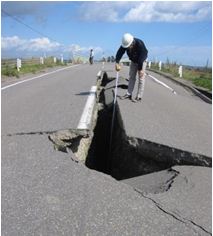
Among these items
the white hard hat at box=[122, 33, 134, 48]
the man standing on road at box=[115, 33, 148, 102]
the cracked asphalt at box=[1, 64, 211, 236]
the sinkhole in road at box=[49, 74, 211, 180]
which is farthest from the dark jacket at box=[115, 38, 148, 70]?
the cracked asphalt at box=[1, 64, 211, 236]

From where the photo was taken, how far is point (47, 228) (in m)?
3.77

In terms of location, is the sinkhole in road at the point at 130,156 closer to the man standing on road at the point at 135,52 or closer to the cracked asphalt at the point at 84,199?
the cracked asphalt at the point at 84,199

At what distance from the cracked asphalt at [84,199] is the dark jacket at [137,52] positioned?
390 centimetres

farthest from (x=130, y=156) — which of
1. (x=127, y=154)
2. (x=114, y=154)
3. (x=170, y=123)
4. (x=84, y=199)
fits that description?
(x=84, y=199)

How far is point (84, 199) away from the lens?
4.35 meters

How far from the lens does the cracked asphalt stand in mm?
3852

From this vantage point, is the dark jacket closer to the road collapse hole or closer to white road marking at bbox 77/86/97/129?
the road collapse hole

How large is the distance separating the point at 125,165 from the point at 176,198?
2.30m

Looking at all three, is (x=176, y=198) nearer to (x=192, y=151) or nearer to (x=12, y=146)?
(x=192, y=151)

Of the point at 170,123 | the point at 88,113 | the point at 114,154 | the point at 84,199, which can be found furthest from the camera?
the point at 88,113

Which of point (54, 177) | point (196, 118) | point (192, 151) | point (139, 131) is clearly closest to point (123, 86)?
point (196, 118)

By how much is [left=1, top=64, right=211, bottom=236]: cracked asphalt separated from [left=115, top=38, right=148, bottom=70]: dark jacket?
3898 mm

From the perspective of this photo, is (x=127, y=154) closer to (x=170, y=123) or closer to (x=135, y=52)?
(x=170, y=123)

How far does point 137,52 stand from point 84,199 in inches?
233
